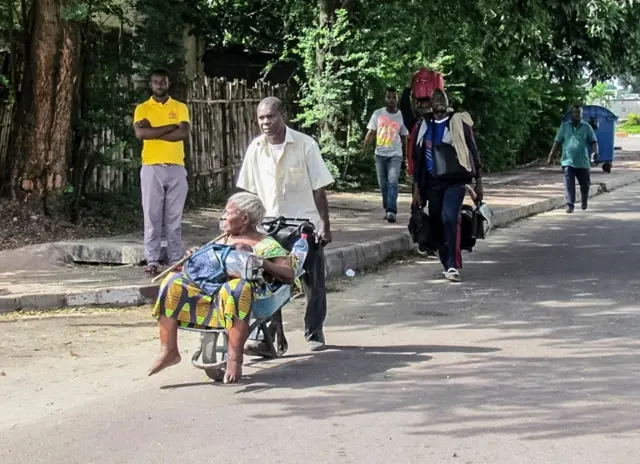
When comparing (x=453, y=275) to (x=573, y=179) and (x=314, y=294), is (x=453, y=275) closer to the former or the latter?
(x=314, y=294)

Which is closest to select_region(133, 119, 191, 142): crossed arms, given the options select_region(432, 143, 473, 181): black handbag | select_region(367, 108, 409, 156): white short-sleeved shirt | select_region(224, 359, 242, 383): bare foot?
select_region(432, 143, 473, 181): black handbag

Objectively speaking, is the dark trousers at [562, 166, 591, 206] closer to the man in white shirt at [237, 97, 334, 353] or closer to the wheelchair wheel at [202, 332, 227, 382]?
the man in white shirt at [237, 97, 334, 353]

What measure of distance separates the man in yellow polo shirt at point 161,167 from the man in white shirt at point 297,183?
279 cm

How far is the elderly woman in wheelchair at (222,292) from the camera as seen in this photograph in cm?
591

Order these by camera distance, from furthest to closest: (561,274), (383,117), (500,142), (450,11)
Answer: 1. (500,142)
2. (450,11)
3. (383,117)
4. (561,274)

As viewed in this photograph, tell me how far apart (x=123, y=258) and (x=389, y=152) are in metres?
4.92

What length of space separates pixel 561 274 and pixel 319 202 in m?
4.30

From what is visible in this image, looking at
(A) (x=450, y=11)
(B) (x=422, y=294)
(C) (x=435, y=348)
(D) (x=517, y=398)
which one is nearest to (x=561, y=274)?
(B) (x=422, y=294)

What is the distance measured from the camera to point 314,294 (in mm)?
6957

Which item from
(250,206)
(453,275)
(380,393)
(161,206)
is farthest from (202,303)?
(453,275)

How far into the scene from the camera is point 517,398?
5637 millimetres

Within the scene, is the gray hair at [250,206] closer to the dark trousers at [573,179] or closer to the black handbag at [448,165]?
the black handbag at [448,165]

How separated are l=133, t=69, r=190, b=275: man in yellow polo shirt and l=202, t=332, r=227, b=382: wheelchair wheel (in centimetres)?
353

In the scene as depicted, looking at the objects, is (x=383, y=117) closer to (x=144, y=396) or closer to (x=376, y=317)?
(x=376, y=317)
